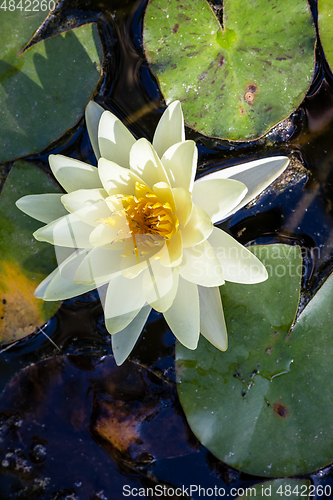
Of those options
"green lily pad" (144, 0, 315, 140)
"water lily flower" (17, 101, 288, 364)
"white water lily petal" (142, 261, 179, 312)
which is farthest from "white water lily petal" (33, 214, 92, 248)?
"green lily pad" (144, 0, 315, 140)

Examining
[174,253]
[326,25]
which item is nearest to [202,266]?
[174,253]

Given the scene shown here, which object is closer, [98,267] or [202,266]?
[202,266]

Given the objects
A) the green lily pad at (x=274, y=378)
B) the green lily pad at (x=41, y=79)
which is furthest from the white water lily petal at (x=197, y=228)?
the green lily pad at (x=41, y=79)

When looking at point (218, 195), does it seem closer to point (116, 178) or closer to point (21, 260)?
point (116, 178)

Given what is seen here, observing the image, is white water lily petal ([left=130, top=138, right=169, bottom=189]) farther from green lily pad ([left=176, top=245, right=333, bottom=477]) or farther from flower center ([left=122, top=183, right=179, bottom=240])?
green lily pad ([left=176, top=245, right=333, bottom=477])

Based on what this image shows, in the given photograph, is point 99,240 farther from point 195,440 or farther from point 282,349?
point 195,440

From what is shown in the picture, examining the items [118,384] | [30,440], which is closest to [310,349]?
[118,384]

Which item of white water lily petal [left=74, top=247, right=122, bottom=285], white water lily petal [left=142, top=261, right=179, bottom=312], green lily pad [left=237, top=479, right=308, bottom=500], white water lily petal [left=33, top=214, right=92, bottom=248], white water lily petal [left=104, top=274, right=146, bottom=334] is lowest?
green lily pad [left=237, top=479, right=308, bottom=500]
